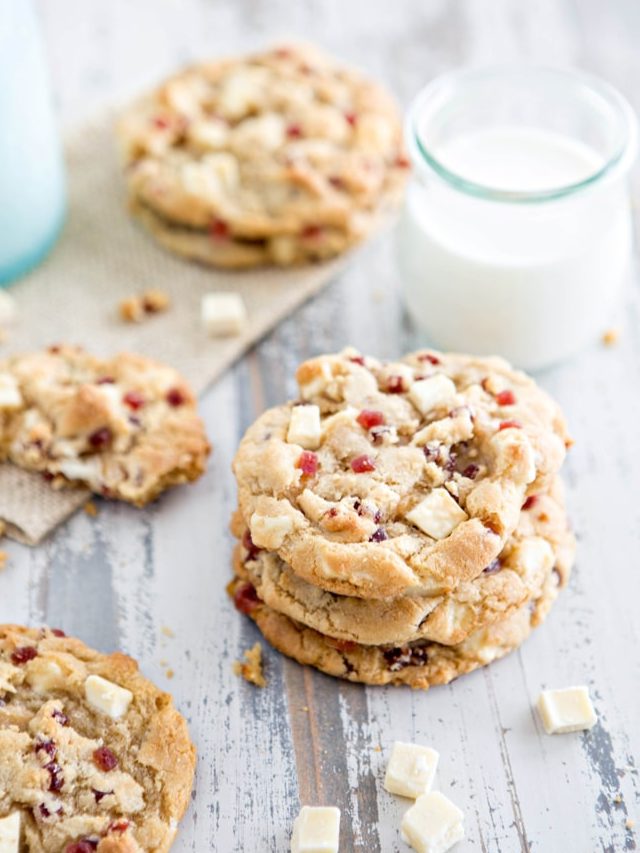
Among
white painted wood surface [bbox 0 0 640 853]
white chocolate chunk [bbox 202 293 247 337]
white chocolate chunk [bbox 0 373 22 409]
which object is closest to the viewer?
white painted wood surface [bbox 0 0 640 853]

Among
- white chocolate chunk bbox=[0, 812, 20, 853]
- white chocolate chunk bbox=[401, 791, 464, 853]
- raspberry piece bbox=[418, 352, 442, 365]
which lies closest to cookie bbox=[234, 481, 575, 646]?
white chocolate chunk bbox=[401, 791, 464, 853]

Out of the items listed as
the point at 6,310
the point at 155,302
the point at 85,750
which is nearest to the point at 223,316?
the point at 155,302

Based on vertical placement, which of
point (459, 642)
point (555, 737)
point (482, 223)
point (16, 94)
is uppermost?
point (16, 94)

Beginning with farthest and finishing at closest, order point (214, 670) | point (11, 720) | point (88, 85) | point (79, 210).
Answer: point (88, 85) → point (79, 210) → point (214, 670) → point (11, 720)

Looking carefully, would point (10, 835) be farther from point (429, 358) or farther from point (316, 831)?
point (429, 358)

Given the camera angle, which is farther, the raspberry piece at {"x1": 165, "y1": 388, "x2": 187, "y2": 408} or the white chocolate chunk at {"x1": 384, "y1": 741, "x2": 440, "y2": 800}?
the raspberry piece at {"x1": 165, "y1": 388, "x2": 187, "y2": 408}

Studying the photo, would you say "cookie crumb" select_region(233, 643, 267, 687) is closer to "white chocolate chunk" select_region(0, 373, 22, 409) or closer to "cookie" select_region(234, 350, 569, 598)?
"cookie" select_region(234, 350, 569, 598)

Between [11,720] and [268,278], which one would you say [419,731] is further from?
[268,278]

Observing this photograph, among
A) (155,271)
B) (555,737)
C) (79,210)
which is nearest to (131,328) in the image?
(155,271)
